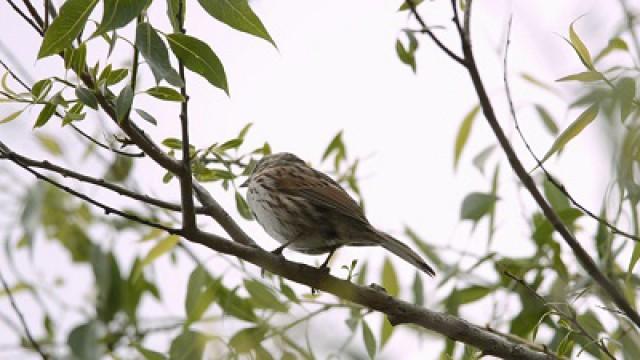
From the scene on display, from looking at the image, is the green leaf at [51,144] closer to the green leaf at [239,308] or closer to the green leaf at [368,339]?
the green leaf at [239,308]

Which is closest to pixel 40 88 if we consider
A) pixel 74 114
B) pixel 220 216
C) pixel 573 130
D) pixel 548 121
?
pixel 74 114

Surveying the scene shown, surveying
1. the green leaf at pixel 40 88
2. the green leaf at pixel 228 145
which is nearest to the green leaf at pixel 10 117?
the green leaf at pixel 40 88

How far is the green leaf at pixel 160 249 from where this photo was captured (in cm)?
439

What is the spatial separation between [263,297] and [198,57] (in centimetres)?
125

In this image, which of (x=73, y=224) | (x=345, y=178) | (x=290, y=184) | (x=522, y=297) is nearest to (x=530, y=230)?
(x=522, y=297)

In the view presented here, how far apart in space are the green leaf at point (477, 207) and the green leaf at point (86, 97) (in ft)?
6.23

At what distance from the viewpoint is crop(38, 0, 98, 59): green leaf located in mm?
2379

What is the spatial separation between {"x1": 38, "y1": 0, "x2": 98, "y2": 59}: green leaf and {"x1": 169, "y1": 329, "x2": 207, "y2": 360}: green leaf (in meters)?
1.12

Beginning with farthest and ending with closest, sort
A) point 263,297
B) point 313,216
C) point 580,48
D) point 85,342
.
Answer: point 313,216, point 85,342, point 263,297, point 580,48

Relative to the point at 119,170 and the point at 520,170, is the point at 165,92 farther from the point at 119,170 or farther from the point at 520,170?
the point at 119,170

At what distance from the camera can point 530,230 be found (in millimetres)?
4012

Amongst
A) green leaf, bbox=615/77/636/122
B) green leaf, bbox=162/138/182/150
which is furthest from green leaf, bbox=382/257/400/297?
green leaf, bbox=615/77/636/122

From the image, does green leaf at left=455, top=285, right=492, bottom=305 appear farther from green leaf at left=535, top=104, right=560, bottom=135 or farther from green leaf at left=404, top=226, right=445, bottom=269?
green leaf at left=535, top=104, right=560, bottom=135

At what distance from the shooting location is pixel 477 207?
4039 mm
